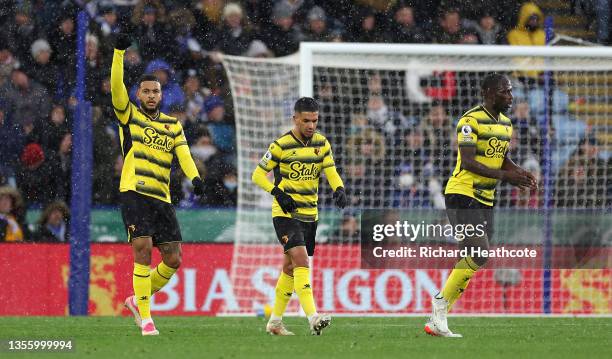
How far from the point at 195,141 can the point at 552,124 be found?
4.47m

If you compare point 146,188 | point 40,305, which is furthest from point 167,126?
point 40,305

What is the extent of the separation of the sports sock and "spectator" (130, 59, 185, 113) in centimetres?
608

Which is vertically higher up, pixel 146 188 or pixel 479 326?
pixel 146 188

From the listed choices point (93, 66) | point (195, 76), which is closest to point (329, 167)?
point (195, 76)

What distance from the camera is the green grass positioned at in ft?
26.9

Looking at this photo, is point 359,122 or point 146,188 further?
point 359,122

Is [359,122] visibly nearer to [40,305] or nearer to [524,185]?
[40,305]

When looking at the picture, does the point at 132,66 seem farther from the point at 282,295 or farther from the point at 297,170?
the point at 282,295

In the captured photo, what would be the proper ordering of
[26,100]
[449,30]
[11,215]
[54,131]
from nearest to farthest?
[11,215] < [54,131] < [26,100] < [449,30]

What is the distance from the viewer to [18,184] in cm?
1484

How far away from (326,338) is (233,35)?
26.0ft

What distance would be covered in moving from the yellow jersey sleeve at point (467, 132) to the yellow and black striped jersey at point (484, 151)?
0.01 metres

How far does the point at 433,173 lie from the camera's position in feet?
48.3

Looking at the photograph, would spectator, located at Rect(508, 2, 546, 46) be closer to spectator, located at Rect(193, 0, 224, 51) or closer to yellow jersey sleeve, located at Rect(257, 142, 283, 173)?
spectator, located at Rect(193, 0, 224, 51)
